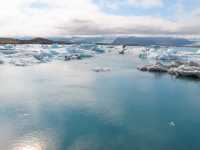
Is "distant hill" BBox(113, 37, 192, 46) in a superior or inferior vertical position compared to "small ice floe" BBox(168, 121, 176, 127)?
superior

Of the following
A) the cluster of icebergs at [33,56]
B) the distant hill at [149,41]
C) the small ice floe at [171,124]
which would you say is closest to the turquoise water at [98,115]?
the small ice floe at [171,124]

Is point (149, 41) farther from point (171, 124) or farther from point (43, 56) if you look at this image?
point (171, 124)

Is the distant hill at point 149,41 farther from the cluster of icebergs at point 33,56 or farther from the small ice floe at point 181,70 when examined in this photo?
the small ice floe at point 181,70

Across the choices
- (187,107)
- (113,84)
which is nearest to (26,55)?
(113,84)

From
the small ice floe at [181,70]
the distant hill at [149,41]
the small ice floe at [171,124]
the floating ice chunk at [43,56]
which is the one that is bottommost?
the small ice floe at [171,124]

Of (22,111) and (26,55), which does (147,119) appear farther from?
(26,55)

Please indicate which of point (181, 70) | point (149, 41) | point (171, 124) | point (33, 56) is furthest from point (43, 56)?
point (149, 41)

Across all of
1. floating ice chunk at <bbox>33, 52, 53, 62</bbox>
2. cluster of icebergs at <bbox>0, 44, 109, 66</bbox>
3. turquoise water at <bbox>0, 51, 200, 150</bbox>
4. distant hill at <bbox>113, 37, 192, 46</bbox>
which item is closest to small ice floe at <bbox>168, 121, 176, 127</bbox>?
turquoise water at <bbox>0, 51, 200, 150</bbox>

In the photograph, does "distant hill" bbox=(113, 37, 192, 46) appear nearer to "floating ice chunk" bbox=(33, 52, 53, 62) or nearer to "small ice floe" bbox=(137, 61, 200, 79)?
"floating ice chunk" bbox=(33, 52, 53, 62)
